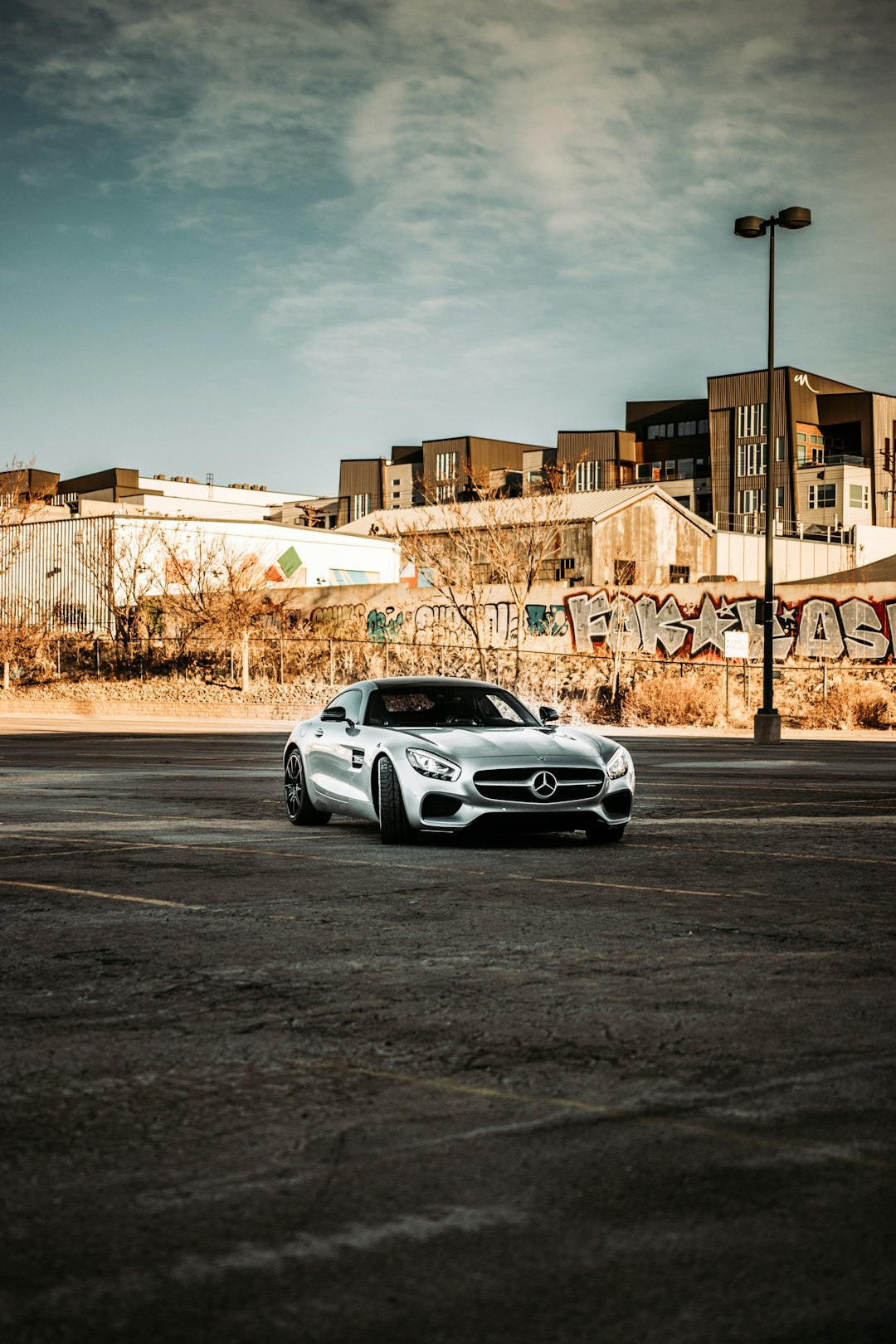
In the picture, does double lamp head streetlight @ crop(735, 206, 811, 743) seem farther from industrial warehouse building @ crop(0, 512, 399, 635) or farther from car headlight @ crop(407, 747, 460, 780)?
industrial warehouse building @ crop(0, 512, 399, 635)

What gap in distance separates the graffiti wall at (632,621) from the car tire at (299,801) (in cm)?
2829

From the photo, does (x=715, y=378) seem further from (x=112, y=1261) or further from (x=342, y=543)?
(x=112, y=1261)

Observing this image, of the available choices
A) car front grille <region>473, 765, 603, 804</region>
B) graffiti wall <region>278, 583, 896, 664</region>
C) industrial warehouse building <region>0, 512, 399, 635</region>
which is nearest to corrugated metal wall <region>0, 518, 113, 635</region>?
industrial warehouse building <region>0, 512, 399, 635</region>

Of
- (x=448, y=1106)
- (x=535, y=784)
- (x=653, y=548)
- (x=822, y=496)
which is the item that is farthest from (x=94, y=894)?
(x=822, y=496)

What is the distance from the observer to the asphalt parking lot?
307 centimetres

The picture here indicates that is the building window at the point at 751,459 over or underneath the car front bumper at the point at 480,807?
over

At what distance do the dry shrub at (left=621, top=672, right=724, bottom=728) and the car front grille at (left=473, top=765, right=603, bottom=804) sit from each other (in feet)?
80.2

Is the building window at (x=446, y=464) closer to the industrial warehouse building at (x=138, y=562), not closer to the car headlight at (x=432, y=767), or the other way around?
the industrial warehouse building at (x=138, y=562)

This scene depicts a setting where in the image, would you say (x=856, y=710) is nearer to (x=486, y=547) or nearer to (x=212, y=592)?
(x=486, y=547)

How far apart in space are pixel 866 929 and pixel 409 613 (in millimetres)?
47992

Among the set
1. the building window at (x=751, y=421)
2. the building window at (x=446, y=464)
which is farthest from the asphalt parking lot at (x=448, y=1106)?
the building window at (x=446, y=464)

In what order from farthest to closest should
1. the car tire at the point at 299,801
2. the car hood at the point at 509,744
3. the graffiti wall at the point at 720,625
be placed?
the graffiti wall at the point at 720,625 → the car tire at the point at 299,801 → the car hood at the point at 509,744

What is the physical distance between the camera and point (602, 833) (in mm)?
11328

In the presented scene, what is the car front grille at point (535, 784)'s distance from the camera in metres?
10.6
